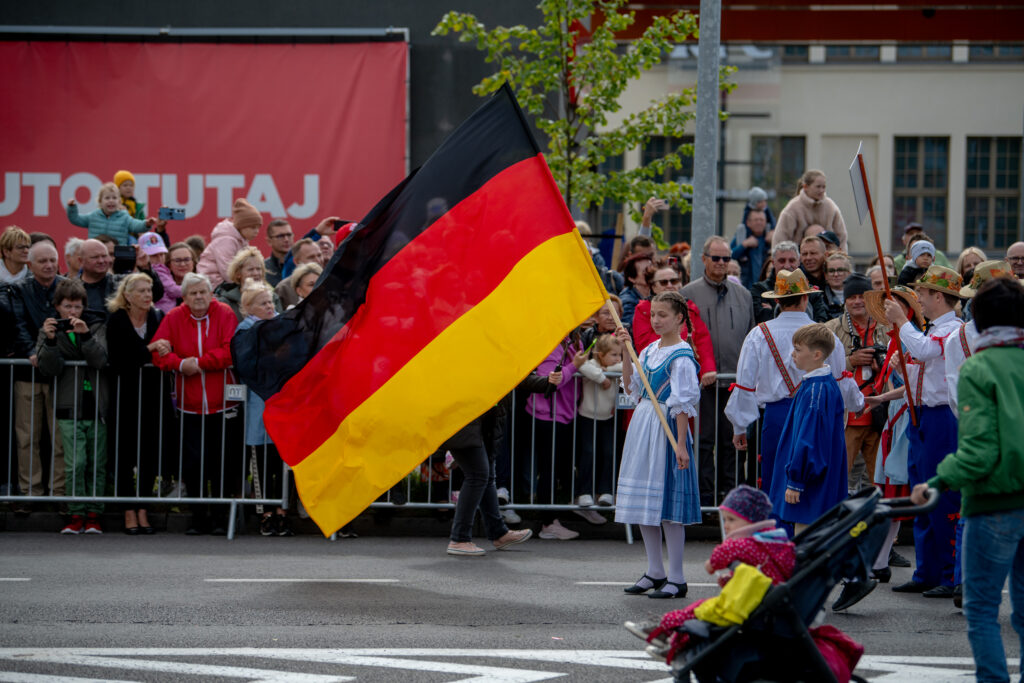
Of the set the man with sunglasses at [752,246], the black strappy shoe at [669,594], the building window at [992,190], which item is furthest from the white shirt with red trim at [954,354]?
the building window at [992,190]

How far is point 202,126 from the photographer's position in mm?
20609

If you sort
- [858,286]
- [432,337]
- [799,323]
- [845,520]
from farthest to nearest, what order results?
1. [858,286]
2. [799,323]
3. [432,337]
4. [845,520]

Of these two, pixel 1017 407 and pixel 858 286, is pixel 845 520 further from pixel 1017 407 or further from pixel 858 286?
pixel 858 286

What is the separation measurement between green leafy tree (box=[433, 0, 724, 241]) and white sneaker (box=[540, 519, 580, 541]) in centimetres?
677

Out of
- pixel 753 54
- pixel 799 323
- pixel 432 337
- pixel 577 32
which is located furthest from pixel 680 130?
pixel 753 54

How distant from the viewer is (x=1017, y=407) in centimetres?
609

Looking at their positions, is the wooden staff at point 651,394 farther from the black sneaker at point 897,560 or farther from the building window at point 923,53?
the building window at point 923,53

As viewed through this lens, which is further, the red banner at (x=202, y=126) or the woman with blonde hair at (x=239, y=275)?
the red banner at (x=202, y=126)

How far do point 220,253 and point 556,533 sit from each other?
4.95m

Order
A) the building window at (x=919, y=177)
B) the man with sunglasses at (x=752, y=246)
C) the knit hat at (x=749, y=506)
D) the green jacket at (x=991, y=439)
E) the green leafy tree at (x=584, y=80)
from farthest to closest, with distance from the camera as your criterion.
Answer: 1. the building window at (x=919, y=177)
2. the green leafy tree at (x=584, y=80)
3. the man with sunglasses at (x=752, y=246)
4. the green jacket at (x=991, y=439)
5. the knit hat at (x=749, y=506)

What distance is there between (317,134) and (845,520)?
16.0 meters

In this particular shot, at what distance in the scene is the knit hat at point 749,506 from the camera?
5.75m

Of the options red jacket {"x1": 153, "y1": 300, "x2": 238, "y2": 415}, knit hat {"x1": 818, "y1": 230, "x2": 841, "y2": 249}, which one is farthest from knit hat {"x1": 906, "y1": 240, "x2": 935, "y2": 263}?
red jacket {"x1": 153, "y1": 300, "x2": 238, "y2": 415}

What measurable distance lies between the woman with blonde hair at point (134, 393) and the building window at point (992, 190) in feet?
131
